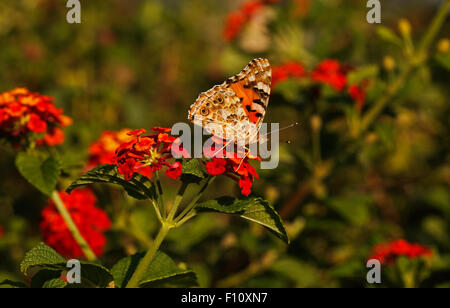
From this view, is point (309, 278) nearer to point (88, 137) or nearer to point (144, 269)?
point (144, 269)

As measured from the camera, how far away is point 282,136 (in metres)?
3.74

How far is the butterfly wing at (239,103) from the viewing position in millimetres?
1765

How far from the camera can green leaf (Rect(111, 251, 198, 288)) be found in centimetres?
133

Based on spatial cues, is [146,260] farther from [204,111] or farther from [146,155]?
[204,111]

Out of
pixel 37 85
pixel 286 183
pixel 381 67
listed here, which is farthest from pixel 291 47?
pixel 37 85

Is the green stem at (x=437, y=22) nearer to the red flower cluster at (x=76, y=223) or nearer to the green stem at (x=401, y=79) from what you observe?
the green stem at (x=401, y=79)

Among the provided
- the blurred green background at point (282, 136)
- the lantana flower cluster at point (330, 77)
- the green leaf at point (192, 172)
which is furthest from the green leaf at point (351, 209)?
the green leaf at point (192, 172)

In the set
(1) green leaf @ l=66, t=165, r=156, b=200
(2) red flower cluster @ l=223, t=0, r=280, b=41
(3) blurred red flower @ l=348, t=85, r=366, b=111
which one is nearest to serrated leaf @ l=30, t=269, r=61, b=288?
(1) green leaf @ l=66, t=165, r=156, b=200

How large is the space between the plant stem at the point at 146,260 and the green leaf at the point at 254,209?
122mm

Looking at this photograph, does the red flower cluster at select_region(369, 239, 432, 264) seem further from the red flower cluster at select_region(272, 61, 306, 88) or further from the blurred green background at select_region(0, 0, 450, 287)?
the red flower cluster at select_region(272, 61, 306, 88)

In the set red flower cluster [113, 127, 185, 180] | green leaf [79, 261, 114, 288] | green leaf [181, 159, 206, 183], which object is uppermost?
red flower cluster [113, 127, 185, 180]

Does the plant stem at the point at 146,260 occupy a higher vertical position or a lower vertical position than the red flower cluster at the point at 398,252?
lower

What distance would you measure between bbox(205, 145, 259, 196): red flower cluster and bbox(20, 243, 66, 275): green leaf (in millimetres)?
514

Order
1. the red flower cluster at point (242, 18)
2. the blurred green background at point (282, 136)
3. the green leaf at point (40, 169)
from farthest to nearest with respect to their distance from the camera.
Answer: the red flower cluster at point (242, 18) → the blurred green background at point (282, 136) → the green leaf at point (40, 169)
